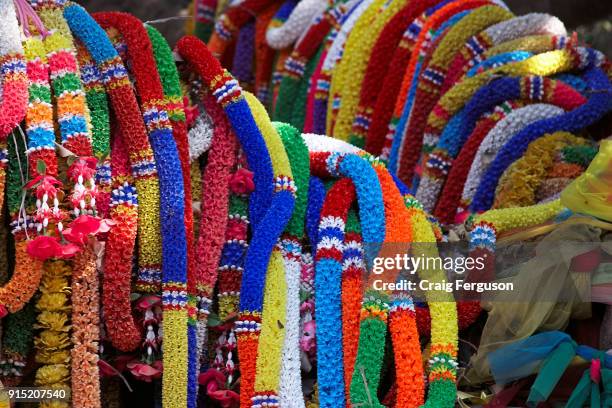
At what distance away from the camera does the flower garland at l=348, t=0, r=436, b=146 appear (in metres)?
2.72

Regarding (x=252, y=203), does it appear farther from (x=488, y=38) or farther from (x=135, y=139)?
(x=488, y=38)

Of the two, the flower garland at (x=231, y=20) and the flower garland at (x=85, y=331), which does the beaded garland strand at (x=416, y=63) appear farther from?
the flower garland at (x=85, y=331)

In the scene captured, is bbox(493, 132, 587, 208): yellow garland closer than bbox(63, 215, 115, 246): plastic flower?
No

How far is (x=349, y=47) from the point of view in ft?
9.12

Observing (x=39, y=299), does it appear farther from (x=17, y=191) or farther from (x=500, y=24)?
(x=500, y=24)

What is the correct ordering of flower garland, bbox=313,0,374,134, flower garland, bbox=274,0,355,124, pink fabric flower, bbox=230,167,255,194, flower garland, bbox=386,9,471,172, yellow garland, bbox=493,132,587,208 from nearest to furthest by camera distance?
pink fabric flower, bbox=230,167,255,194, yellow garland, bbox=493,132,587,208, flower garland, bbox=386,9,471,172, flower garland, bbox=313,0,374,134, flower garland, bbox=274,0,355,124

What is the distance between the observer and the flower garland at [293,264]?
1779 mm

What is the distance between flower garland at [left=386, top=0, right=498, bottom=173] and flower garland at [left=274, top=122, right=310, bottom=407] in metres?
0.70

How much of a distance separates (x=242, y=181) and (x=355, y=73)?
94cm

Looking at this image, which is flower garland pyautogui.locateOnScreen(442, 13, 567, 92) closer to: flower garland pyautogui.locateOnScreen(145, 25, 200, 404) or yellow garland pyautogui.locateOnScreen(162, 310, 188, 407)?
flower garland pyautogui.locateOnScreen(145, 25, 200, 404)

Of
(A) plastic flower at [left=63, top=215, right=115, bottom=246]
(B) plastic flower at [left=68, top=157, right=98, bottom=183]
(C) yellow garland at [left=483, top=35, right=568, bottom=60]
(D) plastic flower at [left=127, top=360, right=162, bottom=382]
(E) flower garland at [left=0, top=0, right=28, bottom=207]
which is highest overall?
(C) yellow garland at [left=483, top=35, right=568, bottom=60]

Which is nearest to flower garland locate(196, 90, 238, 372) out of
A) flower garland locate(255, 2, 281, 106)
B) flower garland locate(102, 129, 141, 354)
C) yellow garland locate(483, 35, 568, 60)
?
flower garland locate(102, 129, 141, 354)

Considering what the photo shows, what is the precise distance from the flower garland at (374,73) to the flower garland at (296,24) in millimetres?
357

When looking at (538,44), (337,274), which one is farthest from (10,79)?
(538,44)
